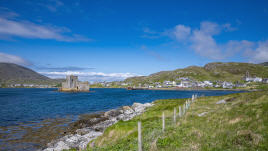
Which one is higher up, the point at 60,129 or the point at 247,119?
the point at 247,119

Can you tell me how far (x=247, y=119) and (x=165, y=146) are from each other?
9098mm

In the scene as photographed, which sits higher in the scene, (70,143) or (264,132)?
(264,132)

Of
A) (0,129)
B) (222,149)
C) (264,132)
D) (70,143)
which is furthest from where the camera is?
(0,129)

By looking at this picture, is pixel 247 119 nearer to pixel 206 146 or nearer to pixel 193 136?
pixel 193 136

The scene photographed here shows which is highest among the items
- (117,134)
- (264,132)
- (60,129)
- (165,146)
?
(264,132)

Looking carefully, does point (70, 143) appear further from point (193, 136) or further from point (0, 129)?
point (0, 129)

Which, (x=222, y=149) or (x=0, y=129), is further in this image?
(x=0, y=129)

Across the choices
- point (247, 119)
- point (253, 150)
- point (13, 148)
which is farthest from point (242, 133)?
point (13, 148)

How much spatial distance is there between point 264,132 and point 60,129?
32987 mm

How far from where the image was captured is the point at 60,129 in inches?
1342

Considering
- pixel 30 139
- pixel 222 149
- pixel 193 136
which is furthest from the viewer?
pixel 30 139

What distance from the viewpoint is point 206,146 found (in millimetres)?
10859

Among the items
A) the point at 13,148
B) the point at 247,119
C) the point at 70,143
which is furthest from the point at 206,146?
the point at 13,148

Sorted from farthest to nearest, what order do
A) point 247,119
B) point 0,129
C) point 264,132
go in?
1. point 0,129
2. point 247,119
3. point 264,132
